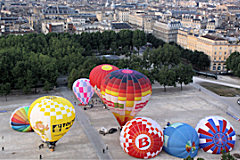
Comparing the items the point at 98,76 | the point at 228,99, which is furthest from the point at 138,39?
the point at 98,76

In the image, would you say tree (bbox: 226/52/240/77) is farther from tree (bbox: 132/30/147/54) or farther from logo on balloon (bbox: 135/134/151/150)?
logo on balloon (bbox: 135/134/151/150)

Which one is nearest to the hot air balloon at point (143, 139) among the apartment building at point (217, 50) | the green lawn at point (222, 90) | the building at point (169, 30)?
the green lawn at point (222, 90)

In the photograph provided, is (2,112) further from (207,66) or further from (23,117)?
(207,66)

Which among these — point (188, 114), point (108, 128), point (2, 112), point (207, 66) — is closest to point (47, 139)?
point (108, 128)

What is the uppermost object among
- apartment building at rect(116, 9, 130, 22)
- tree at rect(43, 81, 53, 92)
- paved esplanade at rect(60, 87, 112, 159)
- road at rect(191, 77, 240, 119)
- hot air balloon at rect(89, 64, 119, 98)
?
apartment building at rect(116, 9, 130, 22)

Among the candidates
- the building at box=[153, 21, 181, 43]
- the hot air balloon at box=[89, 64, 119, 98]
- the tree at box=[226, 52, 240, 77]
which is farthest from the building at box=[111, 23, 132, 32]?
the hot air balloon at box=[89, 64, 119, 98]

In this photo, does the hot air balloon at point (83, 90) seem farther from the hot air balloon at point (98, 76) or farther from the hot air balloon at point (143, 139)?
the hot air balloon at point (143, 139)

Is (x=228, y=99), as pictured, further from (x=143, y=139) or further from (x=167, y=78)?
(x=143, y=139)
